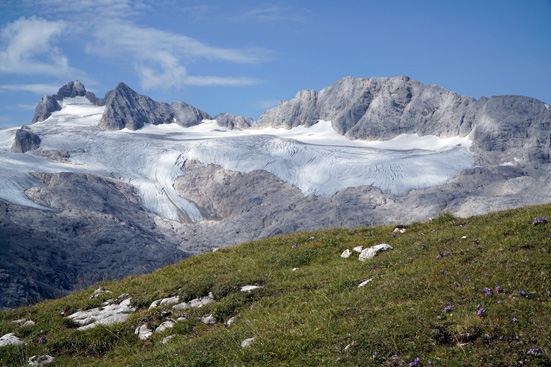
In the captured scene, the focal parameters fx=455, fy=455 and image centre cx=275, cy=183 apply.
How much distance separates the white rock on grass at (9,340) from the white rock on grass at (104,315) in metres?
1.86

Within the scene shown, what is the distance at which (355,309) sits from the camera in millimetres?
11922

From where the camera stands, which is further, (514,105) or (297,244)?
(514,105)

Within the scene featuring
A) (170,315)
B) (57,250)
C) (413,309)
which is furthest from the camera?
(57,250)

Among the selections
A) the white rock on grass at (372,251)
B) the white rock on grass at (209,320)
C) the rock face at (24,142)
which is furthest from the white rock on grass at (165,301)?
the rock face at (24,142)

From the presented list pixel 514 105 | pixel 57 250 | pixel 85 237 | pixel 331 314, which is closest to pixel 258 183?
pixel 85 237

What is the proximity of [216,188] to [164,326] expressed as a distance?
415 feet

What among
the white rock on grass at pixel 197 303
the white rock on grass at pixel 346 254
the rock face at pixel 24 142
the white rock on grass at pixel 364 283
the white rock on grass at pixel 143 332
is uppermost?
the rock face at pixel 24 142

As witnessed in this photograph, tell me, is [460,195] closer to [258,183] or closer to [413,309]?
[258,183]

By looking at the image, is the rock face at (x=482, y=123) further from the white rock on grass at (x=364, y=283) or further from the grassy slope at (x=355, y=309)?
the white rock on grass at (x=364, y=283)

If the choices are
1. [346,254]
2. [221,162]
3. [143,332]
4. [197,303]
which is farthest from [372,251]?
[221,162]

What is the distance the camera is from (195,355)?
36.2 ft

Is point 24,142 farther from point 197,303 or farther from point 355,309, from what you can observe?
point 355,309

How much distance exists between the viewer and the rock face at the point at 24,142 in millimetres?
144375

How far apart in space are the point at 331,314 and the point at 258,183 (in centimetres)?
12319
